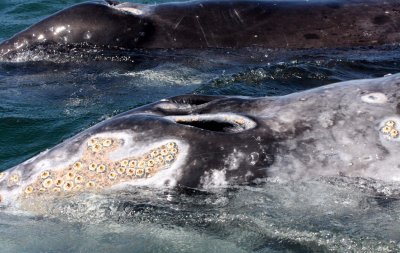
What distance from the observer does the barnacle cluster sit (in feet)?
18.0

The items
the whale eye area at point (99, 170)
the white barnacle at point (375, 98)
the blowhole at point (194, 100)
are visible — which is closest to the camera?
the whale eye area at point (99, 170)

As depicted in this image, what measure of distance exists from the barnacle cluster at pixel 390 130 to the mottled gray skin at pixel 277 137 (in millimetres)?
31

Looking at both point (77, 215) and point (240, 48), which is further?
point (240, 48)

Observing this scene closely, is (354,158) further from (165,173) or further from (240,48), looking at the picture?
(240,48)

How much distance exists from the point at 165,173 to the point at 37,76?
5.75m

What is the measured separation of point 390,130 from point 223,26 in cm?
598

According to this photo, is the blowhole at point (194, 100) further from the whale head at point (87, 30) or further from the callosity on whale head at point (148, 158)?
the whale head at point (87, 30)

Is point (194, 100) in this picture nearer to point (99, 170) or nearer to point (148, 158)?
point (148, 158)

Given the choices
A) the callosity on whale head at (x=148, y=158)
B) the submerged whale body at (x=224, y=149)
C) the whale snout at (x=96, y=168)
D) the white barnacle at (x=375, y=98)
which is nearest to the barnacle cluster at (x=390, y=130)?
the submerged whale body at (x=224, y=149)

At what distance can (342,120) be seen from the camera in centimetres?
567

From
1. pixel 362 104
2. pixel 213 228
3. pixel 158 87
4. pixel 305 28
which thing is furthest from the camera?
pixel 305 28

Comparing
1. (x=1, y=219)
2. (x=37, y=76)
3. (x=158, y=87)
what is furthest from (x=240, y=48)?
(x=1, y=219)

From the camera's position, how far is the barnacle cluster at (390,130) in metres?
5.48

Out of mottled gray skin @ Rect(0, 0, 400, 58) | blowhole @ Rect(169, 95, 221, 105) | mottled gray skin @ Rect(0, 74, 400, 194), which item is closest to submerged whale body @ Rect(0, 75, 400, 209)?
mottled gray skin @ Rect(0, 74, 400, 194)
